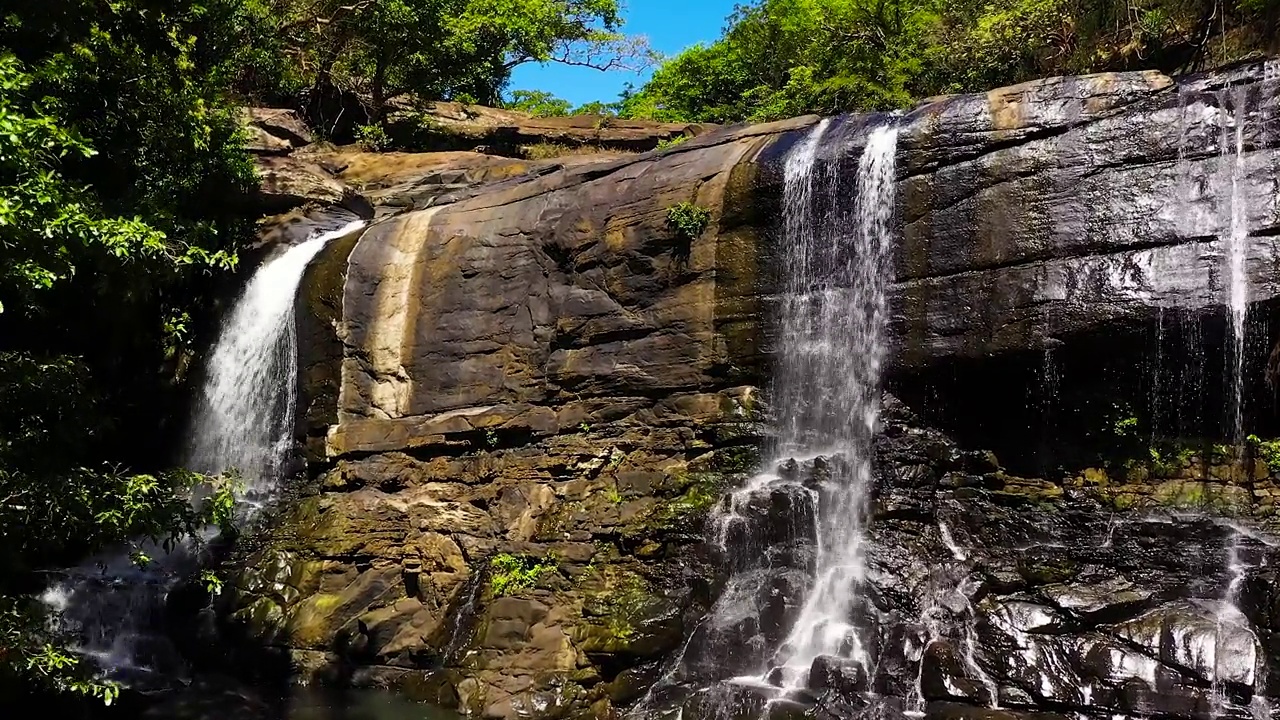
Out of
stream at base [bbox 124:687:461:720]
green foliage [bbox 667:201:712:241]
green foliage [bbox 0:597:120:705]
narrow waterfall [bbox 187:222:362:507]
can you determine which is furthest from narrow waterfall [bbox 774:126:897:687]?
narrow waterfall [bbox 187:222:362:507]

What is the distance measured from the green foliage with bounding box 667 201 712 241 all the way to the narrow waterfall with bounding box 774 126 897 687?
1.14 metres

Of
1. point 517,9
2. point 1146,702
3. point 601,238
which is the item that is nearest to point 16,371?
point 601,238

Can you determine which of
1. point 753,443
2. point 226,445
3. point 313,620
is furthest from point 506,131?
point 313,620

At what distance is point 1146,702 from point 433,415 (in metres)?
10.0

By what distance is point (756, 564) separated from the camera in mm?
10953

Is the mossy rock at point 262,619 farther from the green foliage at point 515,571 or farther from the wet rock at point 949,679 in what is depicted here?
the wet rock at point 949,679

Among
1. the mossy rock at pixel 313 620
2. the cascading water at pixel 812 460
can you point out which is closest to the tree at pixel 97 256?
the mossy rock at pixel 313 620

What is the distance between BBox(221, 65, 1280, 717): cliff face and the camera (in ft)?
30.8

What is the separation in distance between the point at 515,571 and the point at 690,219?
17.4 ft

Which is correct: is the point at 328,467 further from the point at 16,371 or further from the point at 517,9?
the point at 517,9

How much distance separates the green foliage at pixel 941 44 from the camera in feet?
47.2

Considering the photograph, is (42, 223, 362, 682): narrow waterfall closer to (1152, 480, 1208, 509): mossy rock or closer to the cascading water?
the cascading water

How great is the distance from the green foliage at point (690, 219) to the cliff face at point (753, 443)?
0.11 m

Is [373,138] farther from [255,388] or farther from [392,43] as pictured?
[255,388]
